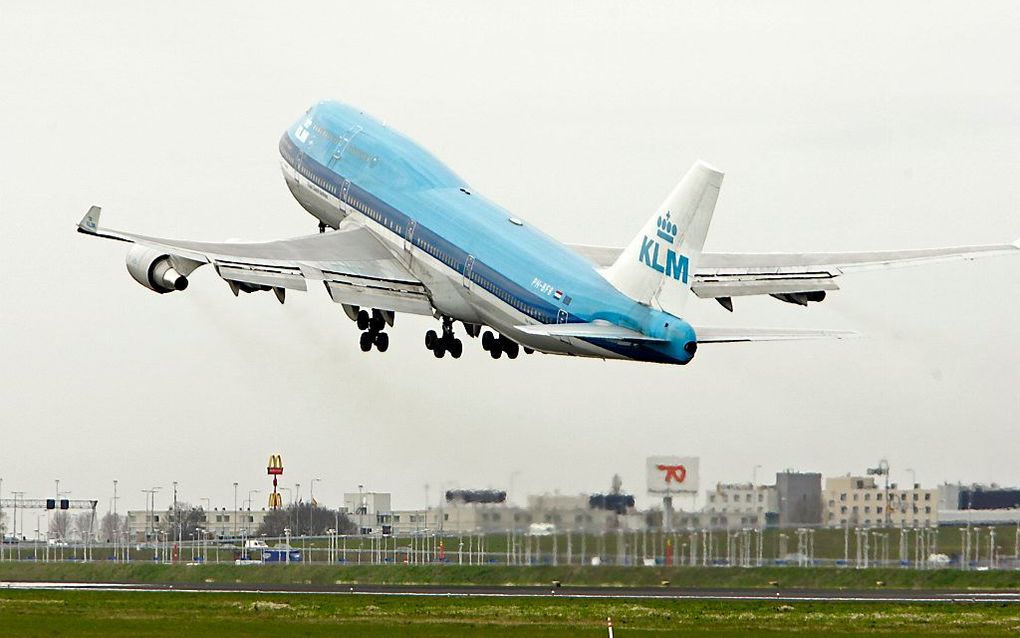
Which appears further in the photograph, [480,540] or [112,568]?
[112,568]

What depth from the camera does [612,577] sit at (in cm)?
7800

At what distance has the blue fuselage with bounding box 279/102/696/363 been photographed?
5919cm

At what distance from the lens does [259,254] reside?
7206 centimetres

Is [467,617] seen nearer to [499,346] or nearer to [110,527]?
[499,346]

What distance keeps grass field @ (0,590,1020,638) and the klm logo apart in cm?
1075

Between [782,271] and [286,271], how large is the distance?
17436 mm

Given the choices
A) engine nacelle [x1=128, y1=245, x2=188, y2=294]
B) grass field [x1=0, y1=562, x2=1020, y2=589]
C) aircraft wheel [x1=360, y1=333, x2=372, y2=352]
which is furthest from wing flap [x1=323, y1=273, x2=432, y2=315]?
grass field [x1=0, y1=562, x2=1020, y2=589]

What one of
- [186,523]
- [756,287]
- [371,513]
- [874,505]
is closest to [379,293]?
[756,287]

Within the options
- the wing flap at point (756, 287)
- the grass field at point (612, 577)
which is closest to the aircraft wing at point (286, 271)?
the wing flap at point (756, 287)

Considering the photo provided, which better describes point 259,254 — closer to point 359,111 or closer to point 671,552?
point 359,111

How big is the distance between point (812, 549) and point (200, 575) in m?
36.0

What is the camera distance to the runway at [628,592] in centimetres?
7306

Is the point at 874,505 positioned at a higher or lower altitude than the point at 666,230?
lower

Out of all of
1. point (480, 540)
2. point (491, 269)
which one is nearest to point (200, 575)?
point (480, 540)
